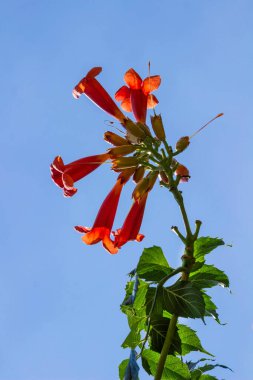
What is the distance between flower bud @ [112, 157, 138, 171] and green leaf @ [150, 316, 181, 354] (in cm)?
78

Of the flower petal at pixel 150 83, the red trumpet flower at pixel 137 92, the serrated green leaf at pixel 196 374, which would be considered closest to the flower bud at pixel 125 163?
the red trumpet flower at pixel 137 92

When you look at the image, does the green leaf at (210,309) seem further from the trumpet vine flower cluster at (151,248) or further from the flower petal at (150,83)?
the flower petal at (150,83)

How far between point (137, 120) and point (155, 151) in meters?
0.52

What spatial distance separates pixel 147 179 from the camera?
264cm

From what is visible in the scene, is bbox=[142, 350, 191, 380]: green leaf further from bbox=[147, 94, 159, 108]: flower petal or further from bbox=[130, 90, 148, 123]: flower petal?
bbox=[147, 94, 159, 108]: flower petal

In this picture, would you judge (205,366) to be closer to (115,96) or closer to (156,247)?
(156,247)

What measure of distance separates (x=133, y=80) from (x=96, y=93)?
26 centimetres

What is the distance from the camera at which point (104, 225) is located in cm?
311

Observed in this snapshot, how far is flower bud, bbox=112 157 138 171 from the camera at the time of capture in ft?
8.49

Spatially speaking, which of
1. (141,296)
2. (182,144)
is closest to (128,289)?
(141,296)

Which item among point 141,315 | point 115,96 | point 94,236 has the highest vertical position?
point 115,96

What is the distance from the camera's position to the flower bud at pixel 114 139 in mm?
2787

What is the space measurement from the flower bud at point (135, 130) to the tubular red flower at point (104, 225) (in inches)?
16.9

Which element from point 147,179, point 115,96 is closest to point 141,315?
point 147,179
